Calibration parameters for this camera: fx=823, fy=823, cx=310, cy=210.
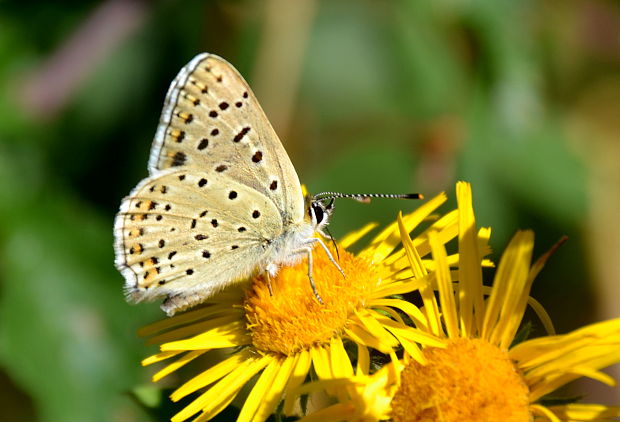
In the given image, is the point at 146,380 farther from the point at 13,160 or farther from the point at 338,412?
the point at 338,412

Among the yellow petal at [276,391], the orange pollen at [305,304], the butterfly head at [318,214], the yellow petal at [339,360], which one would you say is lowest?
the yellow petal at [276,391]

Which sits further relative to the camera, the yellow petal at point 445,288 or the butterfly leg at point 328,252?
the butterfly leg at point 328,252

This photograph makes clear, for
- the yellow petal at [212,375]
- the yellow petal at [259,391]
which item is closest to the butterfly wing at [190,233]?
the yellow petal at [212,375]

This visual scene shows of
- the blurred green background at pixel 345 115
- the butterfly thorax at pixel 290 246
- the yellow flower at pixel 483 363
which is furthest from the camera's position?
the blurred green background at pixel 345 115

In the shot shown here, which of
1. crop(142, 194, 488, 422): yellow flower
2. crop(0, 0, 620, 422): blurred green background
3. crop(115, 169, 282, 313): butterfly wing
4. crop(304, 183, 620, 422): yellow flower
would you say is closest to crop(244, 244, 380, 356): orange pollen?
crop(142, 194, 488, 422): yellow flower

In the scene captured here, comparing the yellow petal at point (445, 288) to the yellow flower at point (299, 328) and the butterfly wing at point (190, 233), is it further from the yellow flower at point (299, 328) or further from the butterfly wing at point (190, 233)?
the butterfly wing at point (190, 233)

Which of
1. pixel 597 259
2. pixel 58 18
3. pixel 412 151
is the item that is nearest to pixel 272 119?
pixel 412 151

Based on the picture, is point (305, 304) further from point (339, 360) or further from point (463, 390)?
point (463, 390)

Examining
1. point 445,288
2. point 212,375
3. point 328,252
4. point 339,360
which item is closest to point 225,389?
point 212,375
